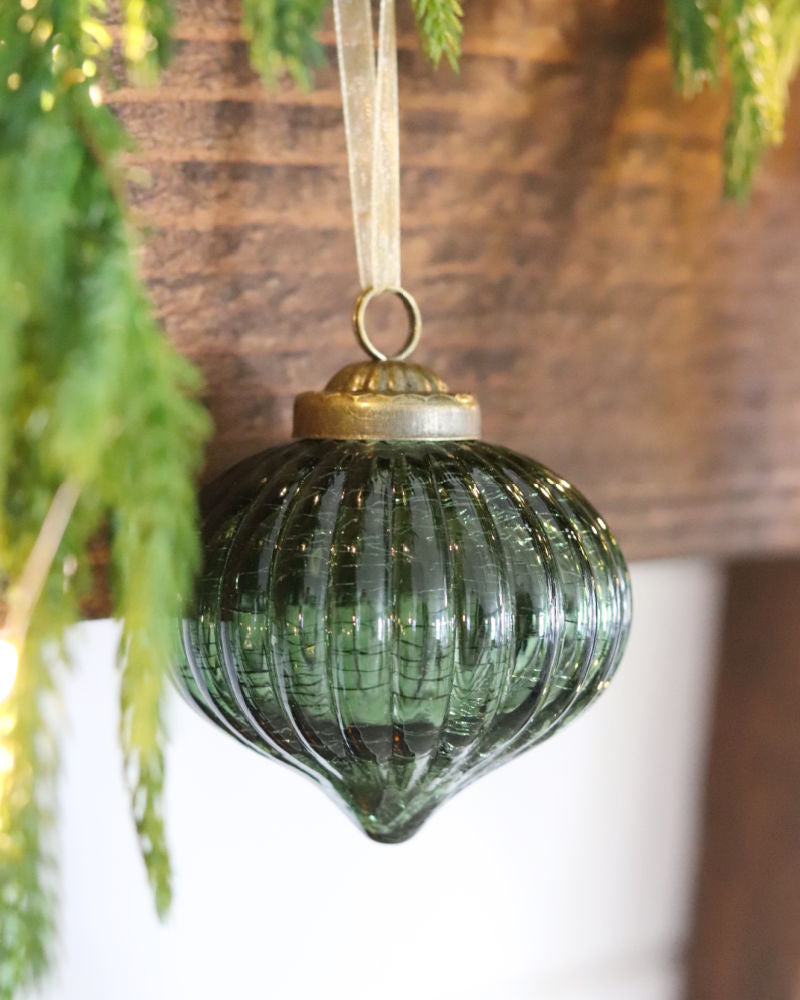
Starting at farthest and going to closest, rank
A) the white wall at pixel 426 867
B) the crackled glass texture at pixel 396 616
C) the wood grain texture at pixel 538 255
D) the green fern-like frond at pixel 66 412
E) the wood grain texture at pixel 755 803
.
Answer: the wood grain texture at pixel 755 803 < the white wall at pixel 426 867 < the wood grain texture at pixel 538 255 < the crackled glass texture at pixel 396 616 < the green fern-like frond at pixel 66 412

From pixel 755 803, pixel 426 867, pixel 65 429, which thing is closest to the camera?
pixel 65 429

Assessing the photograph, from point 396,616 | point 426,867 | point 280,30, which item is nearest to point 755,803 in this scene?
point 426,867

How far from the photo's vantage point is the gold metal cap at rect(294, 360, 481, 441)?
44cm

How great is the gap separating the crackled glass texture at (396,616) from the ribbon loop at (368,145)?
96mm

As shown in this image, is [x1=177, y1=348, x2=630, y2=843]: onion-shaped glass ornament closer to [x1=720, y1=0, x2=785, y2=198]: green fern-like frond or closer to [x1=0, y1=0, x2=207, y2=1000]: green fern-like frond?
[x1=0, y1=0, x2=207, y2=1000]: green fern-like frond

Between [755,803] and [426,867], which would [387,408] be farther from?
[755,803]

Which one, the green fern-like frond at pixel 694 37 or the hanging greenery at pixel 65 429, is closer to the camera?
the hanging greenery at pixel 65 429

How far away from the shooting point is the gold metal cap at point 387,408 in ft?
1.43

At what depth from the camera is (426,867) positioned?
0.80m

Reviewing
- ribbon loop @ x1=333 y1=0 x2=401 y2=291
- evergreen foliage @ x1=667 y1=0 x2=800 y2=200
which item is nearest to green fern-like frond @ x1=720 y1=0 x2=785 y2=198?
evergreen foliage @ x1=667 y1=0 x2=800 y2=200

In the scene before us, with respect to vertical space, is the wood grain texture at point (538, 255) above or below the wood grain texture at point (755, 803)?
above

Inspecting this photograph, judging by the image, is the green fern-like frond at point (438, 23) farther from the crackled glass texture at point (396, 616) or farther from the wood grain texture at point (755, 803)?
the wood grain texture at point (755, 803)

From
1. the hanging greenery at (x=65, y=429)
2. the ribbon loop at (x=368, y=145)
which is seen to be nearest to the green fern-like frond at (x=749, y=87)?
the ribbon loop at (x=368, y=145)

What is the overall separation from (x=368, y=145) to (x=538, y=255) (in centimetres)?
17
